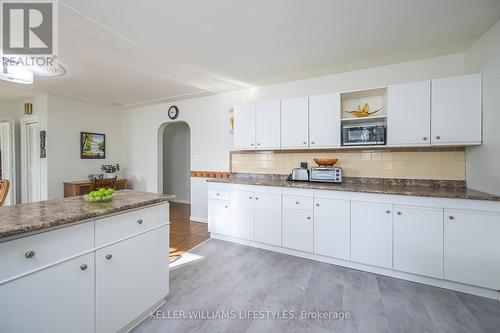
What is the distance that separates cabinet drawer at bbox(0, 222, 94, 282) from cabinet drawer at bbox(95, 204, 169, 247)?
6cm

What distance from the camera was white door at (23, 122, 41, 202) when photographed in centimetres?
428

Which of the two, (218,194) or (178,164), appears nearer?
(218,194)

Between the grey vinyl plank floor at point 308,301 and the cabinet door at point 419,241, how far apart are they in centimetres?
19

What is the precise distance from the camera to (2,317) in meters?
0.96

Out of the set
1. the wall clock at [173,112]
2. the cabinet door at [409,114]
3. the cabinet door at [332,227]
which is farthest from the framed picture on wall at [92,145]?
the cabinet door at [409,114]

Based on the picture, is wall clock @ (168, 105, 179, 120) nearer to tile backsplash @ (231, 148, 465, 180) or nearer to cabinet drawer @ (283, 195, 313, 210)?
tile backsplash @ (231, 148, 465, 180)

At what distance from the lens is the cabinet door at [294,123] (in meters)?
3.04

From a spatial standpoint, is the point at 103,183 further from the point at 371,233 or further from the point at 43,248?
the point at 371,233

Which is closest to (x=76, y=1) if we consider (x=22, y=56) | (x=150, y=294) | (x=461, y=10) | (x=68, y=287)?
(x=22, y=56)

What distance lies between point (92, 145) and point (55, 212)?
432 cm

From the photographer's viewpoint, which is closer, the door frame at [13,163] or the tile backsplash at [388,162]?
the tile backsplash at [388,162]

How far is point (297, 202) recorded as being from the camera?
2762mm

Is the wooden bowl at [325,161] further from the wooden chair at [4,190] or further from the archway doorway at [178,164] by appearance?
the archway doorway at [178,164]

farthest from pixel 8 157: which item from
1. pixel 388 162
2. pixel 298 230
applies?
pixel 388 162
